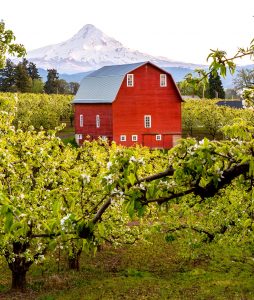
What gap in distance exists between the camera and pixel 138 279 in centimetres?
2167

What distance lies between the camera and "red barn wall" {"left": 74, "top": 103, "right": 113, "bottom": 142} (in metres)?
60.8

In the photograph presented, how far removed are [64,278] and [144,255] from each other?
604 centimetres

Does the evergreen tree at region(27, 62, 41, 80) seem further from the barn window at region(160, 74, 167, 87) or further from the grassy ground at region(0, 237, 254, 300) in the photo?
the grassy ground at region(0, 237, 254, 300)

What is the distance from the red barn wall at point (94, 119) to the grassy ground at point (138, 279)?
35.4 metres

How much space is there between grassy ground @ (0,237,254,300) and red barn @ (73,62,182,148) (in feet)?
116

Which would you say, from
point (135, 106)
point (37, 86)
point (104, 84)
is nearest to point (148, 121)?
point (135, 106)

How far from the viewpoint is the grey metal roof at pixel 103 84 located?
6041cm

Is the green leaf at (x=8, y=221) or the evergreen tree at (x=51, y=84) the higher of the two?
the evergreen tree at (x=51, y=84)

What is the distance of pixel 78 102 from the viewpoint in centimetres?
6700

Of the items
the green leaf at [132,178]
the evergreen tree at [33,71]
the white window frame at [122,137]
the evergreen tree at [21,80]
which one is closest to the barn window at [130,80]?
the white window frame at [122,137]

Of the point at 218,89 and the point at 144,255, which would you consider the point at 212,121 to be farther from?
the point at 218,89

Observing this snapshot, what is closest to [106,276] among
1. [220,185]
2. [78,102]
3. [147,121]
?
[220,185]

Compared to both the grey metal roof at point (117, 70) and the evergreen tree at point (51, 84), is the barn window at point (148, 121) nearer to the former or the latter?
the grey metal roof at point (117, 70)

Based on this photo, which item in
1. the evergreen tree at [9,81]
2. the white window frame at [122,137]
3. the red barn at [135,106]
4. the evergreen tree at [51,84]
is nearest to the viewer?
the red barn at [135,106]
